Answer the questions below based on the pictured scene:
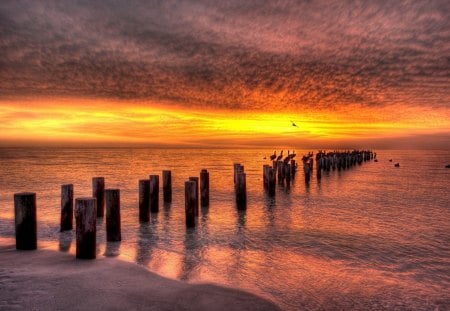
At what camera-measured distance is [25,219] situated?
7738mm

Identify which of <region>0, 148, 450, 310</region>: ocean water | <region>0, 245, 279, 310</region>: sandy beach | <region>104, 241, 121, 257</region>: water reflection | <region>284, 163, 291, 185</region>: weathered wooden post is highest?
<region>284, 163, 291, 185</region>: weathered wooden post

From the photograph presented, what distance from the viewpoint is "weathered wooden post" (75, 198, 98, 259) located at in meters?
7.07

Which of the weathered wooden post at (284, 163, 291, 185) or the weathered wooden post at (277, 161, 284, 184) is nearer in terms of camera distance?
the weathered wooden post at (284, 163, 291, 185)

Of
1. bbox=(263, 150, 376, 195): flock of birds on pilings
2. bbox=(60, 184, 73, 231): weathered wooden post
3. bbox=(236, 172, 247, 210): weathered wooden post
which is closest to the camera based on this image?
bbox=(60, 184, 73, 231): weathered wooden post

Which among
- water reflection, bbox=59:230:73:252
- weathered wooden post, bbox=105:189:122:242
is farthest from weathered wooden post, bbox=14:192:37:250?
weathered wooden post, bbox=105:189:122:242

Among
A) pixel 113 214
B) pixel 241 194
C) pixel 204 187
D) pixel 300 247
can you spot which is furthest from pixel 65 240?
pixel 241 194

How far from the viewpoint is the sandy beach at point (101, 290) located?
500 cm

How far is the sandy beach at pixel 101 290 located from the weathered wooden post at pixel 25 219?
902mm

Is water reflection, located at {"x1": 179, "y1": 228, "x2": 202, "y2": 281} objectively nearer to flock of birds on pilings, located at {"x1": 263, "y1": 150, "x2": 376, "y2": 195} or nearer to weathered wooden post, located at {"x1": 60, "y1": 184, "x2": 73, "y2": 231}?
weathered wooden post, located at {"x1": 60, "y1": 184, "x2": 73, "y2": 231}

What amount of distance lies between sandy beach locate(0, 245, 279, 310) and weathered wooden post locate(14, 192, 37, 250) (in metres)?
0.90

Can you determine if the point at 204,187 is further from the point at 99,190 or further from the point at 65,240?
the point at 65,240

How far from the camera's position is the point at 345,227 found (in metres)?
12.0

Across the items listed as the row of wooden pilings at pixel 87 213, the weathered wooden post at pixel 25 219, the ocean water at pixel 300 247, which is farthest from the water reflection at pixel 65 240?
A: the weathered wooden post at pixel 25 219

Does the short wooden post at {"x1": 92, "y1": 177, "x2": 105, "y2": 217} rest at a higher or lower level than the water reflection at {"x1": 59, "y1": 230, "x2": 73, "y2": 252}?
higher
